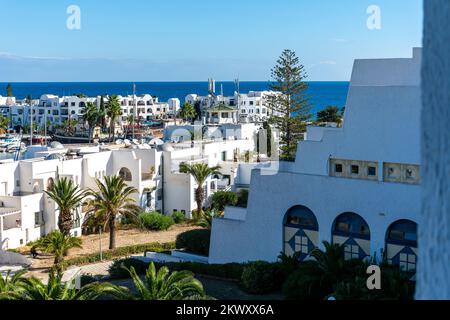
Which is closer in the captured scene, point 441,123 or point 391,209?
point 441,123

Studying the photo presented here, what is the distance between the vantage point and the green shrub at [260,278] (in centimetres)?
1755

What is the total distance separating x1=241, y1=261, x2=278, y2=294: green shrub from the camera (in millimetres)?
17547

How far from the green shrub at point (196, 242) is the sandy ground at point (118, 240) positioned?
4.88m

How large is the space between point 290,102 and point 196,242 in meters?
16.8

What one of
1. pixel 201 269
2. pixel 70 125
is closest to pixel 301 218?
pixel 201 269

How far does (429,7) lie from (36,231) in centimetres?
2752

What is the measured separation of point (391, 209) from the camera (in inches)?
683

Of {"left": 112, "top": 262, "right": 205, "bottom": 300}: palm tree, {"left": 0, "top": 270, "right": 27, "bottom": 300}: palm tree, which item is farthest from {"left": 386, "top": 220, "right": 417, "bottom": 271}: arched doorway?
{"left": 0, "top": 270, "right": 27, "bottom": 300}: palm tree

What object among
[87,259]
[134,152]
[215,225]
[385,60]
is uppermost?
[385,60]

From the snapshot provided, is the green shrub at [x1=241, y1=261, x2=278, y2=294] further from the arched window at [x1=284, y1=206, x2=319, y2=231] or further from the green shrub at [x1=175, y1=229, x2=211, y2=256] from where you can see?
the green shrub at [x1=175, y1=229, x2=211, y2=256]

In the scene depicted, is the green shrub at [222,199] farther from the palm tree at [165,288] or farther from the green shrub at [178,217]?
the palm tree at [165,288]
